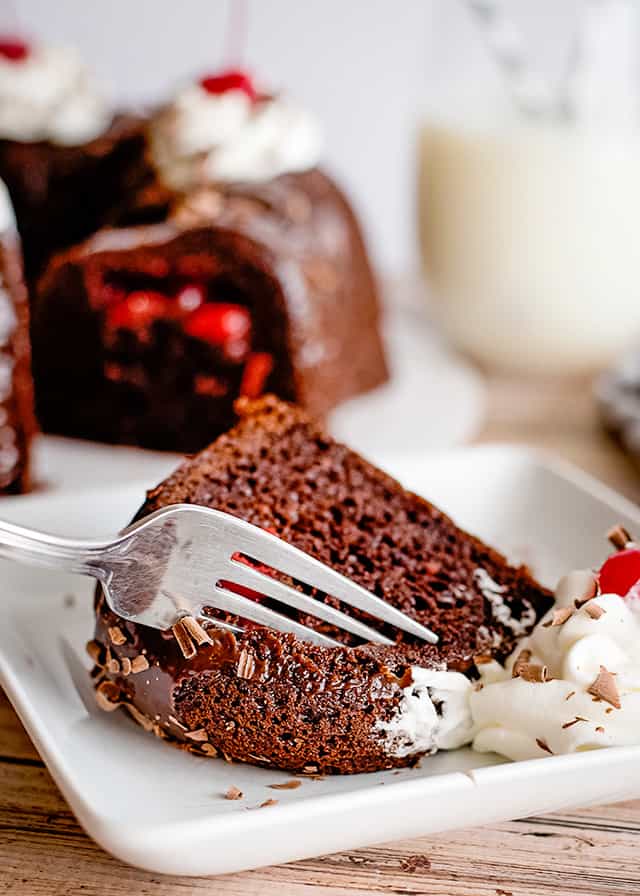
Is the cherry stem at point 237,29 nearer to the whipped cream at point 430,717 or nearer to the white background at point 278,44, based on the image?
the white background at point 278,44

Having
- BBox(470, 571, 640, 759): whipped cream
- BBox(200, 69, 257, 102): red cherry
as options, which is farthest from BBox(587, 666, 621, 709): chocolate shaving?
BBox(200, 69, 257, 102): red cherry

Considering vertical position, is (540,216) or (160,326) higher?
(540,216)

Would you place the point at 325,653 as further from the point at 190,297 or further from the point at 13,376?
the point at 190,297

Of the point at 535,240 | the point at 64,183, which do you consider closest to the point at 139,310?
the point at 64,183

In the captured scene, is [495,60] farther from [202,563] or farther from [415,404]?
[202,563]

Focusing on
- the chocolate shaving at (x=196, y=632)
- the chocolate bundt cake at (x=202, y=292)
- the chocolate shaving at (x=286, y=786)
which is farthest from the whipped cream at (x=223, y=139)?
the chocolate shaving at (x=286, y=786)

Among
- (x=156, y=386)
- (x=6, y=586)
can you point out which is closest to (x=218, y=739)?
(x=6, y=586)
